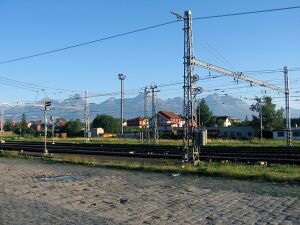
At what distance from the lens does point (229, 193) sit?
1167 cm

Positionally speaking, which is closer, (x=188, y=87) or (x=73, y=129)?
(x=188, y=87)

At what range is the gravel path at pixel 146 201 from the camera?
857 centimetres

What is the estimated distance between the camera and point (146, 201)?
10672 mm

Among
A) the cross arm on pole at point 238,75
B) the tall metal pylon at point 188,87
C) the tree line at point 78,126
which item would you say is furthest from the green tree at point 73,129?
the tall metal pylon at point 188,87

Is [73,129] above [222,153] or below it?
above

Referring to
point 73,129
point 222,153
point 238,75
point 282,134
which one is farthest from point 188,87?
point 73,129

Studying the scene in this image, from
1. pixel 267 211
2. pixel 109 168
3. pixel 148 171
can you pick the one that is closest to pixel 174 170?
pixel 148 171

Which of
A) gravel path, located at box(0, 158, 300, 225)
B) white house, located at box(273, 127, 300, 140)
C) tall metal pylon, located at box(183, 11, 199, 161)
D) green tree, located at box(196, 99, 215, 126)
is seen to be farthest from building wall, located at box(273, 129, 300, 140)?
gravel path, located at box(0, 158, 300, 225)

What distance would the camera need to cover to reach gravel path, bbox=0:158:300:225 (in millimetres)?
8570

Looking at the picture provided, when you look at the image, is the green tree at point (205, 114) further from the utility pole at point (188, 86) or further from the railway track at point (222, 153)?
the utility pole at point (188, 86)

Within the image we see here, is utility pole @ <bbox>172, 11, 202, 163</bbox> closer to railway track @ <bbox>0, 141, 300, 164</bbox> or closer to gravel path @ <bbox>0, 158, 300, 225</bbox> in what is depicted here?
railway track @ <bbox>0, 141, 300, 164</bbox>

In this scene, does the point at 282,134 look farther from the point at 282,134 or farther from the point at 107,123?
the point at 107,123

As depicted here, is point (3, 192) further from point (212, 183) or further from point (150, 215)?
point (212, 183)

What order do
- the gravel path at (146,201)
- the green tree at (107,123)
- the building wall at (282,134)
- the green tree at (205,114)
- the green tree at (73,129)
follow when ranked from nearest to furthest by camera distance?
the gravel path at (146,201)
the building wall at (282,134)
the green tree at (73,129)
the green tree at (205,114)
the green tree at (107,123)
